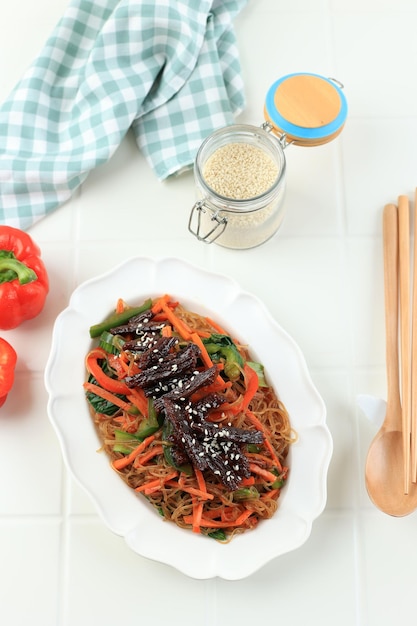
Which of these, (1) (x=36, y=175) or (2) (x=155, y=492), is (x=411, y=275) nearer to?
(2) (x=155, y=492)

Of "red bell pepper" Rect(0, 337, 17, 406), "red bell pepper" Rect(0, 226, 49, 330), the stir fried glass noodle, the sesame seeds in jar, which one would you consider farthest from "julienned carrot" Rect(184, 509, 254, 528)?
the sesame seeds in jar

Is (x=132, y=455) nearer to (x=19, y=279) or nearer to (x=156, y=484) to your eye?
(x=156, y=484)

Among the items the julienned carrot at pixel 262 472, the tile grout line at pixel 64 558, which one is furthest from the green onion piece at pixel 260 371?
the tile grout line at pixel 64 558

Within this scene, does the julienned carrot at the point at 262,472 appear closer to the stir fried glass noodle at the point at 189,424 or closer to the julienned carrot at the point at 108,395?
the stir fried glass noodle at the point at 189,424

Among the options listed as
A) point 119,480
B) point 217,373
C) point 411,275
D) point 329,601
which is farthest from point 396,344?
point 119,480

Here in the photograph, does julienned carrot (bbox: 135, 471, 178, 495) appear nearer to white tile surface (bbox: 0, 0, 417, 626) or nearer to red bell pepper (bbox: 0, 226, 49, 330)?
white tile surface (bbox: 0, 0, 417, 626)

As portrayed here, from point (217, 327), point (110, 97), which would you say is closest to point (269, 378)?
point (217, 327)
